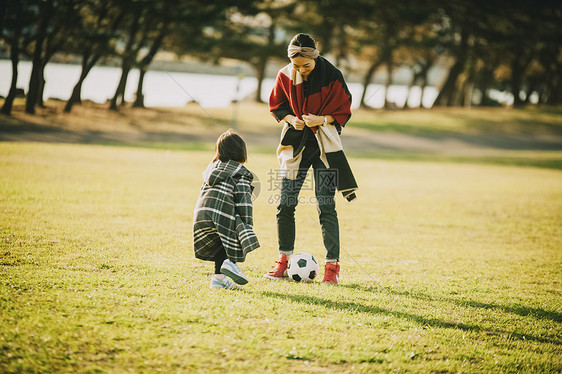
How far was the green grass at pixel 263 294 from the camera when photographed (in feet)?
10.6

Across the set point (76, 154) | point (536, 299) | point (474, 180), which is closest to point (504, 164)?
point (474, 180)

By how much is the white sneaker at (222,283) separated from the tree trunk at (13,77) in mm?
18650

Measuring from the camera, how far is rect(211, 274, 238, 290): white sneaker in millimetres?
4484

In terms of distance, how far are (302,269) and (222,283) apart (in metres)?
0.80

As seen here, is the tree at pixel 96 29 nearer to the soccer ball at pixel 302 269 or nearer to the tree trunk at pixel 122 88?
the tree trunk at pixel 122 88

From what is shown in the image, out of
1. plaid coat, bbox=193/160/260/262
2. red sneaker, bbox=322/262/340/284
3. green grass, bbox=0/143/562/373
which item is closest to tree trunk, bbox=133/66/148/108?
green grass, bbox=0/143/562/373

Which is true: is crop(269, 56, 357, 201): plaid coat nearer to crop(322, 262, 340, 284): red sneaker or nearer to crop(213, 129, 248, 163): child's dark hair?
crop(213, 129, 248, 163): child's dark hair

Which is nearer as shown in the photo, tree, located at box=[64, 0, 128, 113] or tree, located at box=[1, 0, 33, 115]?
tree, located at box=[1, 0, 33, 115]

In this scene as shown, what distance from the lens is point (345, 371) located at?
312 cm

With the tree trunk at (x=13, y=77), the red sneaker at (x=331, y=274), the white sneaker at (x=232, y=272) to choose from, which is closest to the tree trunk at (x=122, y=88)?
the tree trunk at (x=13, y=77)

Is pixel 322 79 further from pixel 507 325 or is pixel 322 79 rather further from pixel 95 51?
pixel 95 51

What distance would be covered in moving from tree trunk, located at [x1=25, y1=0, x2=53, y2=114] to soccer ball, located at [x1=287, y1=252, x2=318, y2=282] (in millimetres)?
18624

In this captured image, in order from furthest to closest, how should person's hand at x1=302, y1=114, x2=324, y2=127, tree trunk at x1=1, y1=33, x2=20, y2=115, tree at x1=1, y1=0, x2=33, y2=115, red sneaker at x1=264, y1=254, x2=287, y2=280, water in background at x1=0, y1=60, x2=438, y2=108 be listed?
water in background at x1=0, y1=60, x2=438, y2=108, tree trunk at x1=1, y1=33, x2=20, y2=115, tree at x1=1, y1=0, x2=33, y2=115, red sneaker at x1=264, y1=254, x2=287, y2=280, person's hand at x1=302, y1=114, x2=324, y2=127

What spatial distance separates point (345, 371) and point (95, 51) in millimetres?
22818
